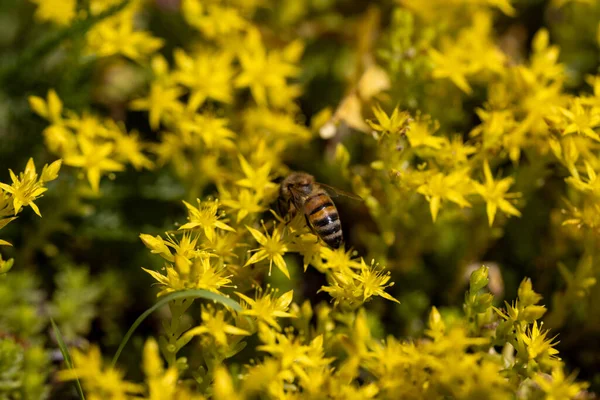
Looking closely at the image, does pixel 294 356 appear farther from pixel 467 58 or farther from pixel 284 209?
pixel 467 58

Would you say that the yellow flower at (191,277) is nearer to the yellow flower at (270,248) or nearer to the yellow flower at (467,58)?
the yellow flower at (270,248)

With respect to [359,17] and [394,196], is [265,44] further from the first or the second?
[394,196]

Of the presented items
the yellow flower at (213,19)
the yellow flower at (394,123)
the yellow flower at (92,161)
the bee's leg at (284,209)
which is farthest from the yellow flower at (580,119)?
the yellow flower at (92,161)

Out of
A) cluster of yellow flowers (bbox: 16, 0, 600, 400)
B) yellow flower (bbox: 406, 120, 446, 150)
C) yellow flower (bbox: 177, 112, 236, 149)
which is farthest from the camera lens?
yellow flower (bbox: 177, 112, 236, 149)

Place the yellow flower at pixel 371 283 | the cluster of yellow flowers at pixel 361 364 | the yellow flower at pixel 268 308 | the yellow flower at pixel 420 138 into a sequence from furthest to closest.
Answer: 1. the yellow flower at pixel 420 138
2. the yellow flower at pixel 371 283
3. the yellow flower at pixel 268 308
4. the cluster of yellow flowers at pixel 361 364

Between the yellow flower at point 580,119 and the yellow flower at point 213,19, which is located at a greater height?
the yellow flower at point 213,19

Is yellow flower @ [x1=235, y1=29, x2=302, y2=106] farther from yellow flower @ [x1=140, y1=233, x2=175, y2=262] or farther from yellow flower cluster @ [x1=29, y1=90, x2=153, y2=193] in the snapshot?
yellow flower @ [x1=140, y1=233, x2=175, y2=262]

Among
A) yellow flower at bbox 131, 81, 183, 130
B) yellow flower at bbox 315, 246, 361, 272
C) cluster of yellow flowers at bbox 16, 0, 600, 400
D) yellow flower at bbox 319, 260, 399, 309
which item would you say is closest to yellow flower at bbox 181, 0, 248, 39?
cluster of yellow flowers at bbox 16, 0, 600, 400

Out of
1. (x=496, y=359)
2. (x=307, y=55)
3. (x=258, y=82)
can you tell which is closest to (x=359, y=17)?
(x=307, y=55)
